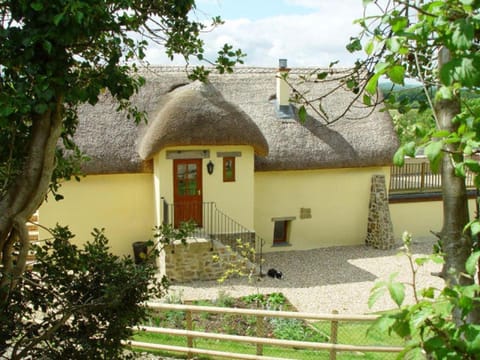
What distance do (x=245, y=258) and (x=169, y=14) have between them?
8.89m

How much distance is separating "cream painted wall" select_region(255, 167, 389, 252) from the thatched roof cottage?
0.10ft

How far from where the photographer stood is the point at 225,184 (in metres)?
13.6

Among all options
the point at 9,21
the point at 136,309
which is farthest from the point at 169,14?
the point at 136,309

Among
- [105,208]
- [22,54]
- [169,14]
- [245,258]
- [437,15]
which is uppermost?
[169,14]

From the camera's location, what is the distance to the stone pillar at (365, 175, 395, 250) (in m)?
15.2

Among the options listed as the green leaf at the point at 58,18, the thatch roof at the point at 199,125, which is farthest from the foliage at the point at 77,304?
the thatch roof at the point at 199,125

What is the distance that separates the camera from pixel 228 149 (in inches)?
525

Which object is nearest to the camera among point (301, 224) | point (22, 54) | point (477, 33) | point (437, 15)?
point (437, 15)

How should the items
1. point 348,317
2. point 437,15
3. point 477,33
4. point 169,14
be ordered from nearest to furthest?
1. point 437,15
2. point 477,33
3. point 169,14
4. point 348,317

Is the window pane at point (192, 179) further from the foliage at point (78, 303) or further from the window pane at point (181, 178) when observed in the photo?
the foliage at point (78, 303)

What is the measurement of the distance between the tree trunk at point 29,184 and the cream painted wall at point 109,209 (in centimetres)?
951

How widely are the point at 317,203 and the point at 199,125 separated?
4.73m

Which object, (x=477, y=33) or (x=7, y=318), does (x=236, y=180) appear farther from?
(x=477, y=33)

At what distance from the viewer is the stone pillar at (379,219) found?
49.8ft
